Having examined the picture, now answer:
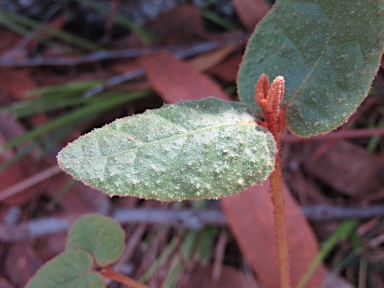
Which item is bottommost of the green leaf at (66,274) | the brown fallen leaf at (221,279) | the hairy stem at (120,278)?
the brown fallen leaf at (221,279)

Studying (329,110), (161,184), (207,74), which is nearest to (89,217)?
(161,184)

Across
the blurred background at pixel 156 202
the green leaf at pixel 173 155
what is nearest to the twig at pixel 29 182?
the blurred background at pixel 156 202

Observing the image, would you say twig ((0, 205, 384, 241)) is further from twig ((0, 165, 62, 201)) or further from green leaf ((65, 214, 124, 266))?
green leaf ((65, 214, 124, 266))

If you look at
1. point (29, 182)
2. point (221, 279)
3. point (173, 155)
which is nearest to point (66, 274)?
point (173, 155)

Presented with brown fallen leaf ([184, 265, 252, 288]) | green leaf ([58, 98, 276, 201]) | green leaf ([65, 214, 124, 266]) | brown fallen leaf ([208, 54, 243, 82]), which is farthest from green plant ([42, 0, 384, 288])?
brown fallen leaf ([208, 54, 243, 82])

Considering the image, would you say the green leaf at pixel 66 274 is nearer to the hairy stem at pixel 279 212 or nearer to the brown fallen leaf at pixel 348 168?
the hairy stem at pixel 279 212

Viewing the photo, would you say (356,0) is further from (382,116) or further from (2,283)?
(2,283)
